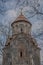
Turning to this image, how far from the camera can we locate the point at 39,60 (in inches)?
1022

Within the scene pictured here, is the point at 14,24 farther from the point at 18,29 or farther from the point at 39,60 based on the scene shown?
the point at 39,60

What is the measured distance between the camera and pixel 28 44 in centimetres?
2600

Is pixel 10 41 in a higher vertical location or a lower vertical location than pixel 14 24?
lower

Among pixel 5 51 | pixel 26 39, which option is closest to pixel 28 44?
pixel 26 39

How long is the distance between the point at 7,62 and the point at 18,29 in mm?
3684

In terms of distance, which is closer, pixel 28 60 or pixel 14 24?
pixel 28 60

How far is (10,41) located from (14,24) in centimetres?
200

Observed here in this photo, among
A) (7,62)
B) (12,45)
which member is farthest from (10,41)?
(7,62)

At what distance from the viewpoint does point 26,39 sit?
26.0 m

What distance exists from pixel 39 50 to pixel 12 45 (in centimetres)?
276

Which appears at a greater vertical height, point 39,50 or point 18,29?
point 18,29

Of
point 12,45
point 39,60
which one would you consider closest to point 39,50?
point 39,60

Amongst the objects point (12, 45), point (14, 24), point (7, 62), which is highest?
point (14, 24)

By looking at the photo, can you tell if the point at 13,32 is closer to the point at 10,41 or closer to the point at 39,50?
the point at 10,41
